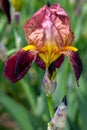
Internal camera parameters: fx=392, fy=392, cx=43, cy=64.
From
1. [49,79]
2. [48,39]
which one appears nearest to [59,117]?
[49,79]

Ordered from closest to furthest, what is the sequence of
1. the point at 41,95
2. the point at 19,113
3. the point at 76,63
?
the point at 76,63, the point at 19,113, the point at 41,95

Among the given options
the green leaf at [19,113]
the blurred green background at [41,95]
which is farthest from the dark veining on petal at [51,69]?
the green leaf at [19,113]

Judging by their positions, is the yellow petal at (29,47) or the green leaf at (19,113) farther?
the green leaf at (19,113)

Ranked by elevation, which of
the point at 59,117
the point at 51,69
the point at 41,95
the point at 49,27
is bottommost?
the point at 41,95

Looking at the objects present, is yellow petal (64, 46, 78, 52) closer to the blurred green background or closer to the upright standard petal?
the upright standard petal

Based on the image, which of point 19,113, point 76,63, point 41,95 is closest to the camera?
point 76,63

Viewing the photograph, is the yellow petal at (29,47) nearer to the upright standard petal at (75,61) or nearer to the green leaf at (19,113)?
the upright standard petal at (75,61)

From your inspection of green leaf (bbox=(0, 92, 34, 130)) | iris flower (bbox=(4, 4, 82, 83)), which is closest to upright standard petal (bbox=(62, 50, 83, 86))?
iris flower (bbox=(4, 4, 82, 83))

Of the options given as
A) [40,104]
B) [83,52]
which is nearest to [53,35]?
[40,104]

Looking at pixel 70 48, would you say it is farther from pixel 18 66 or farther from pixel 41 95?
pixel 41 95
